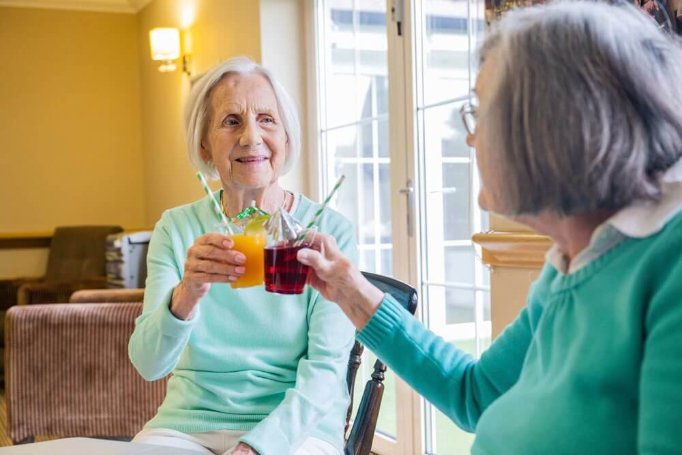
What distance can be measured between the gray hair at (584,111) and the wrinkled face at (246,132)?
99cm

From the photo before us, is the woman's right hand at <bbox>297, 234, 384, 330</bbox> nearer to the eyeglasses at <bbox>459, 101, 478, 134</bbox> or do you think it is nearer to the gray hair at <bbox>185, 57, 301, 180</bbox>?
the eyeglasses at <bbox>459, 101, 478, 134</bbox>

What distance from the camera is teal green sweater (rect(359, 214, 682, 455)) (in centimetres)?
82

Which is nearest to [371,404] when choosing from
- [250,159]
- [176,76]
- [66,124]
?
[250,159]

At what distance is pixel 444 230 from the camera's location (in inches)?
126

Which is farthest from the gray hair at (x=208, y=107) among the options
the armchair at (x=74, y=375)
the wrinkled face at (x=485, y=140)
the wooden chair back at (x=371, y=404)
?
the armchair at (x=74, y=375)

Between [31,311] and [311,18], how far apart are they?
6.23 feet

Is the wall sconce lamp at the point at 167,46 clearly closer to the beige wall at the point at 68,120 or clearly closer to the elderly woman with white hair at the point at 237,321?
the beige wall at the point at 68,120

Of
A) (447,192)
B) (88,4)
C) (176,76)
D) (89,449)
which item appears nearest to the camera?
(89,449)

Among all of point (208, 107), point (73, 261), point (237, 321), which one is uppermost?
Result: point (208, 107)

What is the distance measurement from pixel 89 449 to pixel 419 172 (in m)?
2.19

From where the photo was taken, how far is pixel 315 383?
165 cm

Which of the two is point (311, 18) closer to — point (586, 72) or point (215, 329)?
point (215, 329)

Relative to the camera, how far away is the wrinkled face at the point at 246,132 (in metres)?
1.88

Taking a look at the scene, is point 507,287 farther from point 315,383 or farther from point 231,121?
point 231,121
